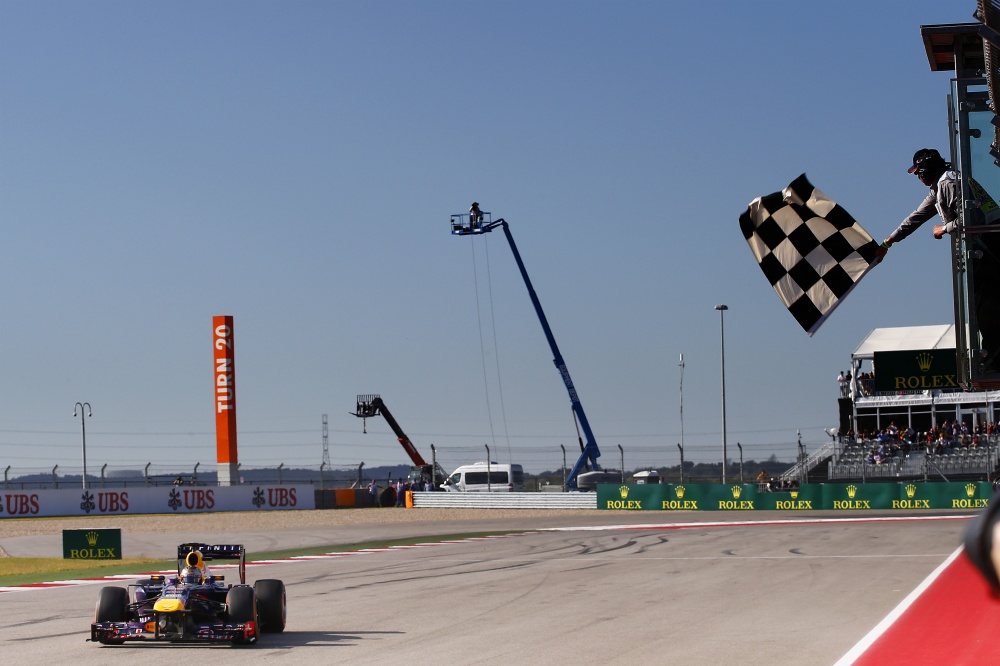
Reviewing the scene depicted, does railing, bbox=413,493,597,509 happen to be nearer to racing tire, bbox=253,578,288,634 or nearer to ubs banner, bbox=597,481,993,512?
ubs banner, bbox=597,481,993,512

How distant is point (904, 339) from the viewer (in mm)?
51594

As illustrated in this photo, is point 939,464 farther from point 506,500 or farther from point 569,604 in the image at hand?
point 569,604

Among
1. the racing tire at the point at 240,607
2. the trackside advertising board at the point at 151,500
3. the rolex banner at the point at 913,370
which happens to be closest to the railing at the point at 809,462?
the rolex banner at the point at 913,370

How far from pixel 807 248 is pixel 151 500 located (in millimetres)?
42955

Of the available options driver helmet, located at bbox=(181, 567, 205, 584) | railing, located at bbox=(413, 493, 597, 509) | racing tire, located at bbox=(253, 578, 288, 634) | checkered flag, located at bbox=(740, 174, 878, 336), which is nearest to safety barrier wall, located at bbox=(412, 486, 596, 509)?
railing, located at bbox=(413, 493, 597, 509)

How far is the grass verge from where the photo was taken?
17.7 m

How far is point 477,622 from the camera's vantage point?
10.1m

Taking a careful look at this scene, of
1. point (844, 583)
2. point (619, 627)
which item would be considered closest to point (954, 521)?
point (844, 583)

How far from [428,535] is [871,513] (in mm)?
13523

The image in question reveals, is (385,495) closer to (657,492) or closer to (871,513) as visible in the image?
(657,492)

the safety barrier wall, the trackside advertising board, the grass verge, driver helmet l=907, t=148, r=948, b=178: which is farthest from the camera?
the trackside advertising board

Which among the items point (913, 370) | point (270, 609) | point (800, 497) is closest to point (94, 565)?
point (270, 609)

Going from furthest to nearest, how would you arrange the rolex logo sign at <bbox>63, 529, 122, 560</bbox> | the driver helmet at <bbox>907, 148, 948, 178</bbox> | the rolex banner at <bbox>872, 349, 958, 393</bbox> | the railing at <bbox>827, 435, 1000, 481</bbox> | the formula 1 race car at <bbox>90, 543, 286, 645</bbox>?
the rolex banner at <bbox>872, 349, 958, 393</bbox> → the railing at <bbox>827, 435, 1000, 481</bbox> → the rolex logo sign at <bbox>63, 529, 122, 560</bbox> → the formula 1 race car at <bbox>90, 543, 286, 645</bbox> → the driver helmet at <bbox>907, 148, 948, 178</bbox>

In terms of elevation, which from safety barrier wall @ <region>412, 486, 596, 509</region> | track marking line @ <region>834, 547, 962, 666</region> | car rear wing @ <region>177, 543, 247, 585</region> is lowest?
safety barrier wall @ <region>412, 486, 596, 509</region>
